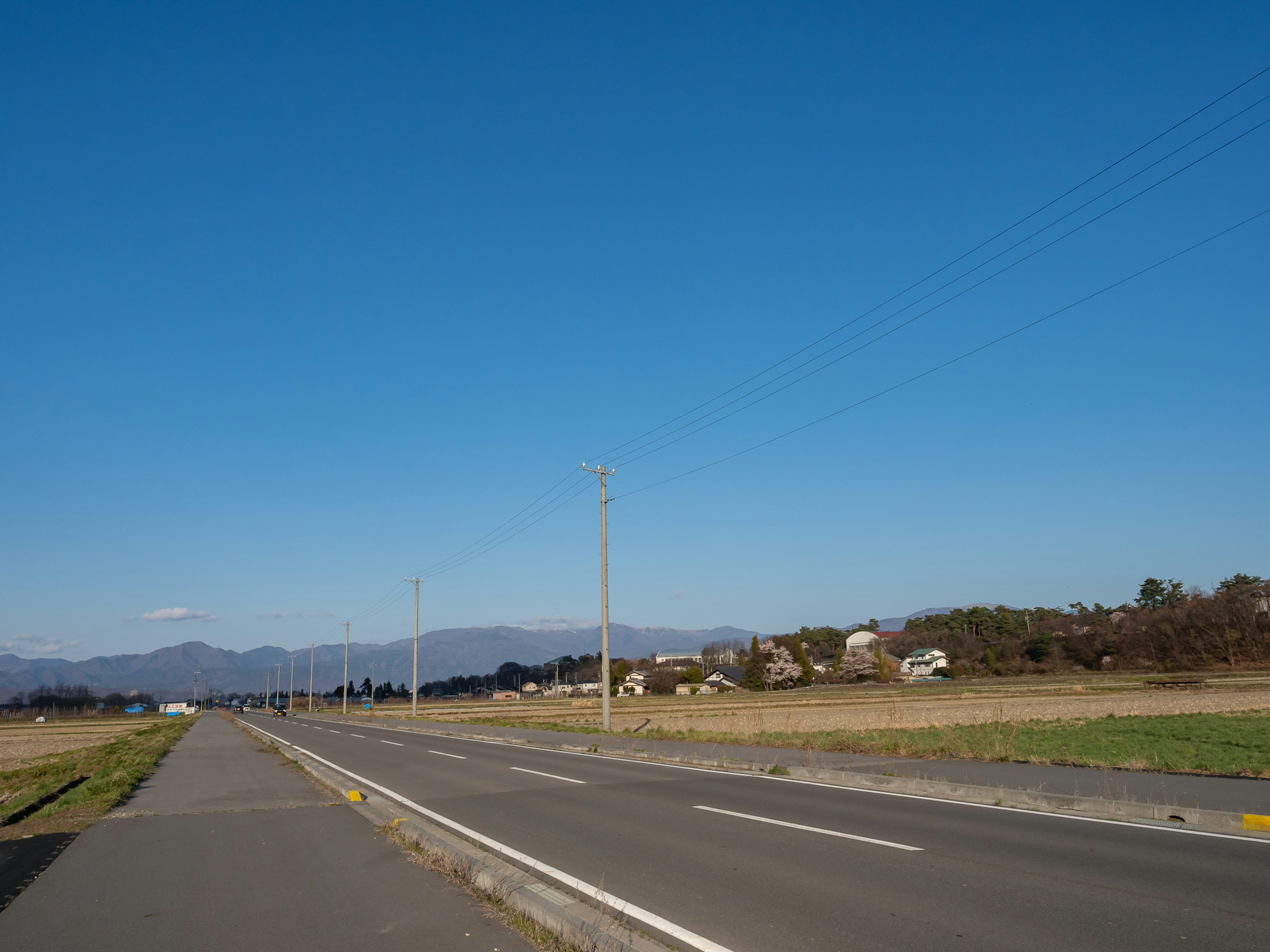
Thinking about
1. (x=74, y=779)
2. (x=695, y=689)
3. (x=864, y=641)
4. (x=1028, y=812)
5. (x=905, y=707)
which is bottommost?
(x=695, y=689)

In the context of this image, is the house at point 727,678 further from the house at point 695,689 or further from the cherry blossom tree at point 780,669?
the cherry blossom tree at point 780,669

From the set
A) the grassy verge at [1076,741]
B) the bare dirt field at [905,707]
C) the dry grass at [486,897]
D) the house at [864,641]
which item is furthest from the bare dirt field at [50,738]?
the house at [864,641]

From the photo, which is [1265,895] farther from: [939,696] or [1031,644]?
[1031,644]

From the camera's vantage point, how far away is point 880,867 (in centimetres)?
748

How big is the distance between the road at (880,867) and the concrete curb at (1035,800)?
0.50 metres

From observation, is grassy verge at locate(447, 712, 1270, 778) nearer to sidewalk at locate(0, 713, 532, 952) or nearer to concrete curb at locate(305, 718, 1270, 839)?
concrete curb at locate(305, 718, 1270, 839)

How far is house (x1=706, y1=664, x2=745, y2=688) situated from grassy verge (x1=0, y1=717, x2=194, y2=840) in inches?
4352

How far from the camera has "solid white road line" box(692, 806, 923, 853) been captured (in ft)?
27.7

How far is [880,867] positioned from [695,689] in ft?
429

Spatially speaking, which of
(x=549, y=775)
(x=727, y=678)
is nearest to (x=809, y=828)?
(x=549, y=775)

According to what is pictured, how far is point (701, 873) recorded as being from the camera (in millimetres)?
7453

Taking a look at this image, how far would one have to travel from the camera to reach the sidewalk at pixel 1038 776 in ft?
35.7

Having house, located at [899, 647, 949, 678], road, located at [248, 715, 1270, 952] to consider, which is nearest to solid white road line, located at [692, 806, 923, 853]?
road, located at [248, 715, 1270, 952]

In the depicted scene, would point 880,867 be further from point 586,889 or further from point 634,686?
point 634,686
